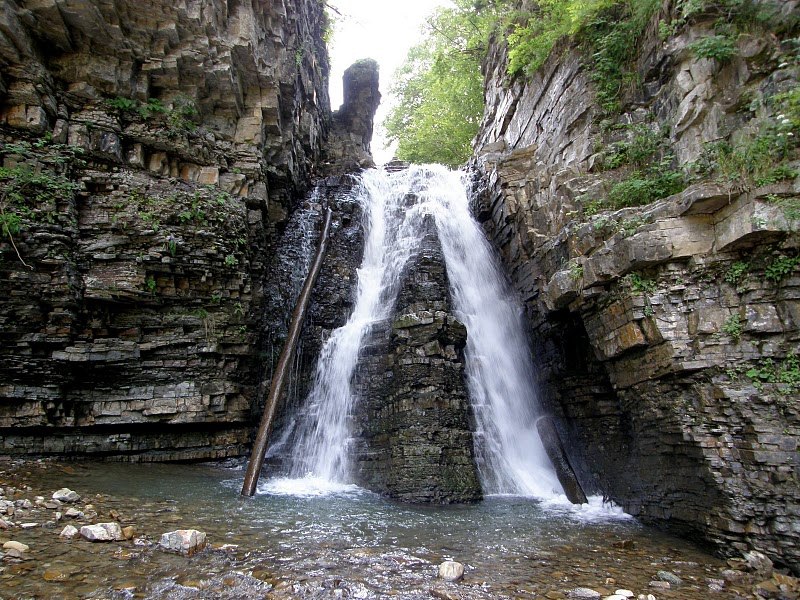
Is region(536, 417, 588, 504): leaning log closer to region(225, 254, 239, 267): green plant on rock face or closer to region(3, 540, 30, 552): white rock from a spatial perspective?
region(225, 254, 239, 267): green plant on rock face

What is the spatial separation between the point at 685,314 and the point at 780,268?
1290 mm

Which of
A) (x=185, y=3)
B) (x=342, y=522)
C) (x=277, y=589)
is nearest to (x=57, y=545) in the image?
(x=277, y=589)

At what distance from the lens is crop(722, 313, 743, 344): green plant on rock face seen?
6.57 m

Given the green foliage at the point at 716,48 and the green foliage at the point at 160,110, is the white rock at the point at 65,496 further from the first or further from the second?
the green foliage at the point at 716,48

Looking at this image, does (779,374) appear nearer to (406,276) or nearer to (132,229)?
(406,276)

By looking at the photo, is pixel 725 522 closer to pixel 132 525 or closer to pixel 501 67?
pixel 132 525

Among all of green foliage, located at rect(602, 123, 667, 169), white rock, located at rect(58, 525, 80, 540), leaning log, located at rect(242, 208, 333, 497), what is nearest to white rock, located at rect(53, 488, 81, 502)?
white rock, located at rect(58, 525, 80, 540)

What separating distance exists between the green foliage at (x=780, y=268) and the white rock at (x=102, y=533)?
28.6ft

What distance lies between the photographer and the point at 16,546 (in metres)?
4.51

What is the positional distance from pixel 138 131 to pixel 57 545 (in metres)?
9.13

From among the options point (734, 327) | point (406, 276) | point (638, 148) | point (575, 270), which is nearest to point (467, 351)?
point (406, 276)

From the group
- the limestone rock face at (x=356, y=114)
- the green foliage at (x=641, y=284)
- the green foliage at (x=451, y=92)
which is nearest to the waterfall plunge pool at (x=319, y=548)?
the green foliage at (x=641, y=284)

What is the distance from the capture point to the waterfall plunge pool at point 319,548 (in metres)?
4.40

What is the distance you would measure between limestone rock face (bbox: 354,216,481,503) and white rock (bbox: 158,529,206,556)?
4.57 m
